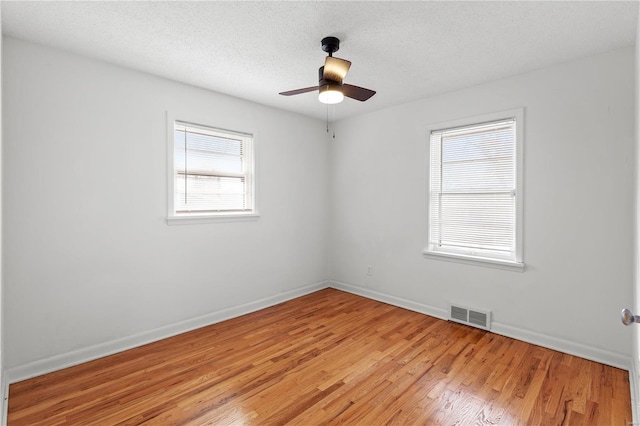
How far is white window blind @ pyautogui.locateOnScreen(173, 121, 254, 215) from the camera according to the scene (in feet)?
11.4

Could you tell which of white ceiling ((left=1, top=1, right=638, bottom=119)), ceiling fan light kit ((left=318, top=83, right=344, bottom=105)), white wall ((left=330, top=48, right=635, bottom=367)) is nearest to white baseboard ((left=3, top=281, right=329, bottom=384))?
white wall ((left=330, top=48, right=635, bottom=367))

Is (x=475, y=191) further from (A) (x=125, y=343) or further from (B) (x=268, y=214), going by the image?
(A) (x=125, y=343)

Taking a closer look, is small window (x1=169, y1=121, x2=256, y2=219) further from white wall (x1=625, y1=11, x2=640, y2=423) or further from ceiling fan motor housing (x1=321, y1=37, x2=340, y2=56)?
white wall (x1=625, y1=11, x2=640, y2=423)

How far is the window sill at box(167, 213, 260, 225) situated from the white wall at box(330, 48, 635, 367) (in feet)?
6.23

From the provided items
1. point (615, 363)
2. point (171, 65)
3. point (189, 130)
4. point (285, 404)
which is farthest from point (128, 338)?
point (615, 363)

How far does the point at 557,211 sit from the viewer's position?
297 centimetres

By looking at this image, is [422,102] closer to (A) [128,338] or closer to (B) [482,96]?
(B) [482,96]

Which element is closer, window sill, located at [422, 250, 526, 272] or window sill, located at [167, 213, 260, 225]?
window sill, located at [422, 250, 526, 272]

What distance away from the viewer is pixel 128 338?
303 cm

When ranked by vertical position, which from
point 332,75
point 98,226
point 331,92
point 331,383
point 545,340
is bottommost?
point 331,383

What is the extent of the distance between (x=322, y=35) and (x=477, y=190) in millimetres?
2289

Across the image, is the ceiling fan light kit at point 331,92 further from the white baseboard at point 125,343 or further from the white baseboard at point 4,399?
the white baseboard at point 4,399

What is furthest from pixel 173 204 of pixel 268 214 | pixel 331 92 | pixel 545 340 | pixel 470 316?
pixel 545 340

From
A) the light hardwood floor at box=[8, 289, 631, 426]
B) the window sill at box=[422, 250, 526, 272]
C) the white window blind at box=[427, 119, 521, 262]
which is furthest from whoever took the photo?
the white window blind at box=[427, 119, 521, 262]
